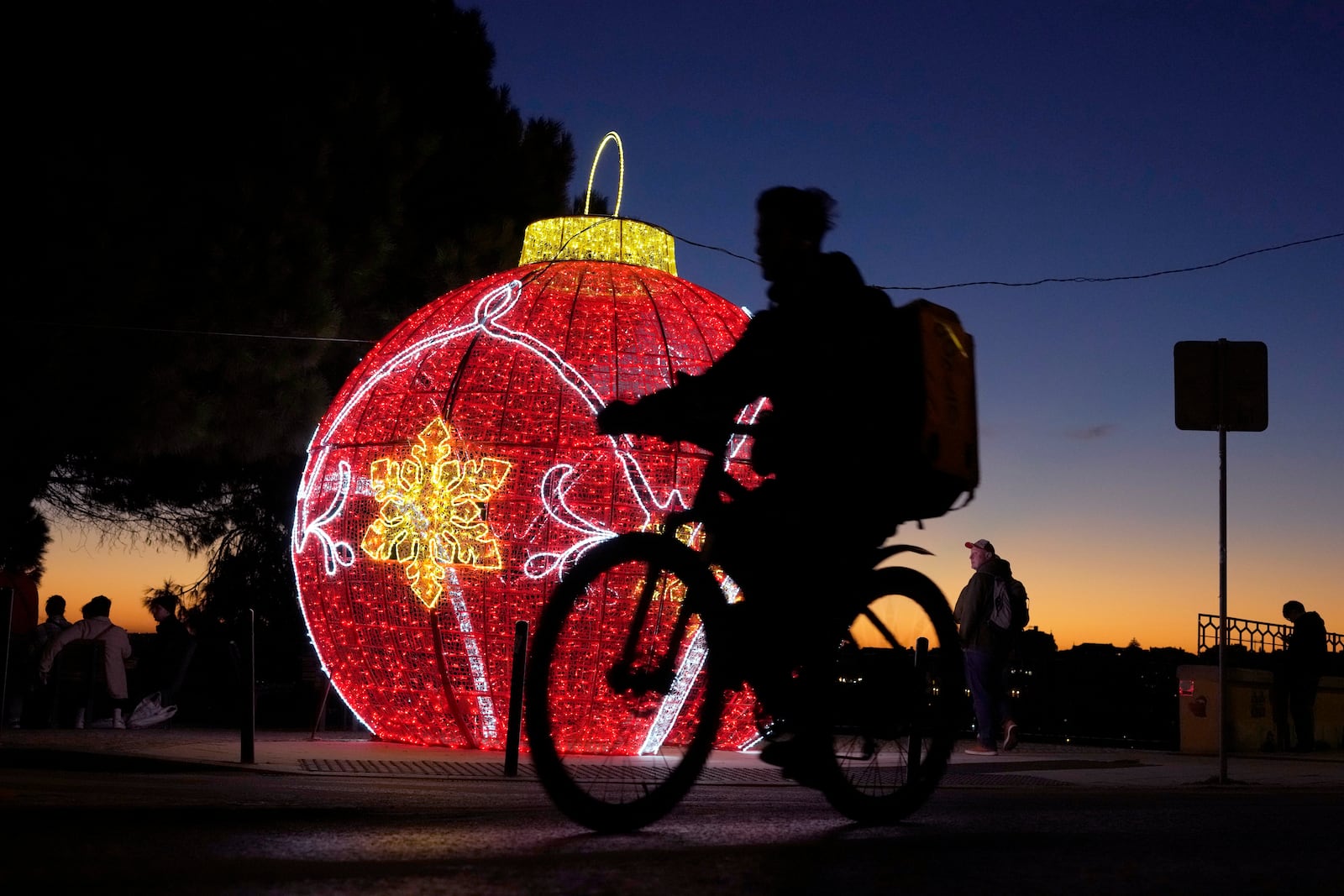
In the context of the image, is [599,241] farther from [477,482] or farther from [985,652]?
[985,652]

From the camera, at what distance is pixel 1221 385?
9969mm

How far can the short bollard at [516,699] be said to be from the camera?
327 inches

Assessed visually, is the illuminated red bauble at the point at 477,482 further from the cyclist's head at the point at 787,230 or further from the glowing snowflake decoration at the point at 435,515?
the cyclist's head at the point at 787,230

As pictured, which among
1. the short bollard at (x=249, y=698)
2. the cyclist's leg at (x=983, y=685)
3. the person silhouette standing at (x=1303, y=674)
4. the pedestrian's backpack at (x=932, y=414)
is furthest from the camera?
the person silhouette standing at (x=1303, y=674)

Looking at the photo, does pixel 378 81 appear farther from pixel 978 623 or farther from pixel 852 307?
pixel 852 307

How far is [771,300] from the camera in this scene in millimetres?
4816

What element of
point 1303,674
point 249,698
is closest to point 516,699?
point 249,698

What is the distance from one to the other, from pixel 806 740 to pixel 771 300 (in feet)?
4.21

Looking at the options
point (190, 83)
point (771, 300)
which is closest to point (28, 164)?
point (190, 83)

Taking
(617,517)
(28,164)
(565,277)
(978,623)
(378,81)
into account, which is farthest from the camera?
(378,81)

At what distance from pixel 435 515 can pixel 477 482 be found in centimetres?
31

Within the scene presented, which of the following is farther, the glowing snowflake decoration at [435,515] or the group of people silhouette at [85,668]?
the group of people silhouette at [85,668]

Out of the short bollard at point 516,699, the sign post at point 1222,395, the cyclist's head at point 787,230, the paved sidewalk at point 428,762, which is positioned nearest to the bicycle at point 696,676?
the cyclist's head at point 787,230

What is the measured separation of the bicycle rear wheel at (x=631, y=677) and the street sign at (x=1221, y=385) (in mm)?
6225
